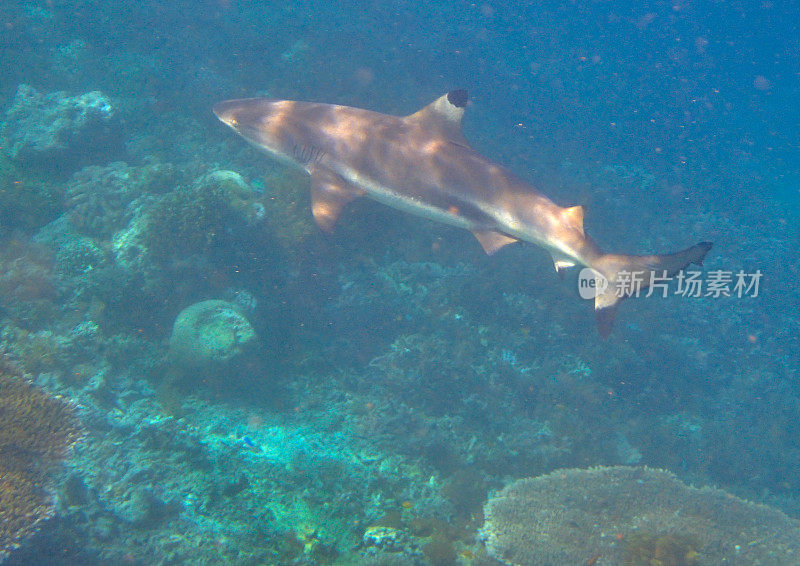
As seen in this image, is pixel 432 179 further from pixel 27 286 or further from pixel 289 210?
pixel 27 286

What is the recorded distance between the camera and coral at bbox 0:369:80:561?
4.59m

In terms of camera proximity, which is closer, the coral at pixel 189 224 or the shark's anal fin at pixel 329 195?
the shark's anal fin at pixel 329 195

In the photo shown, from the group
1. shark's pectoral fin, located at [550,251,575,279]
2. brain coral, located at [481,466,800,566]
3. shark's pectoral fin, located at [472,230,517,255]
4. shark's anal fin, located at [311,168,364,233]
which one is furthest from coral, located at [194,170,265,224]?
brain coral, located at [481,466,800,566]

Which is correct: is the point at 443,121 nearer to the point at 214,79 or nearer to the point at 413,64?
the point at 214,79

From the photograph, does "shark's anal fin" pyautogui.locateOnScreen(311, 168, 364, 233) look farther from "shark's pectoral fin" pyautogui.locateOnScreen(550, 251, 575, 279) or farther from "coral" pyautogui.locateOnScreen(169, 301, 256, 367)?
"shark's pectoral fin" pyautogui.locateOnScreen(550, 251, 575, 279)

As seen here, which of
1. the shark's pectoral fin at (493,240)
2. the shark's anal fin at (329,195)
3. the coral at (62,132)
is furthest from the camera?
the coral at (62,132)

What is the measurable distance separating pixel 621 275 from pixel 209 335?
20.4ft

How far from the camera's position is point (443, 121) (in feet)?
20.2

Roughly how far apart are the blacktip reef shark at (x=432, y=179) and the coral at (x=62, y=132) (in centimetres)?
594

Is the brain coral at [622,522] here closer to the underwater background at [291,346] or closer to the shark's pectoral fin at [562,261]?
the underwater background at [291,346]

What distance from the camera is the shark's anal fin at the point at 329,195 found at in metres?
6.18

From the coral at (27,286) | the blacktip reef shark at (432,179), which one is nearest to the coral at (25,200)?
the coral at (27,286)

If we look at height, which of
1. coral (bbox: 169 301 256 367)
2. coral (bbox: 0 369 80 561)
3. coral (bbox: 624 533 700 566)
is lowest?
coral (bbox: 0 369 80 561)

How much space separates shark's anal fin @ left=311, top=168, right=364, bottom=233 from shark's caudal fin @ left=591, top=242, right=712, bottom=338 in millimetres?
3711
